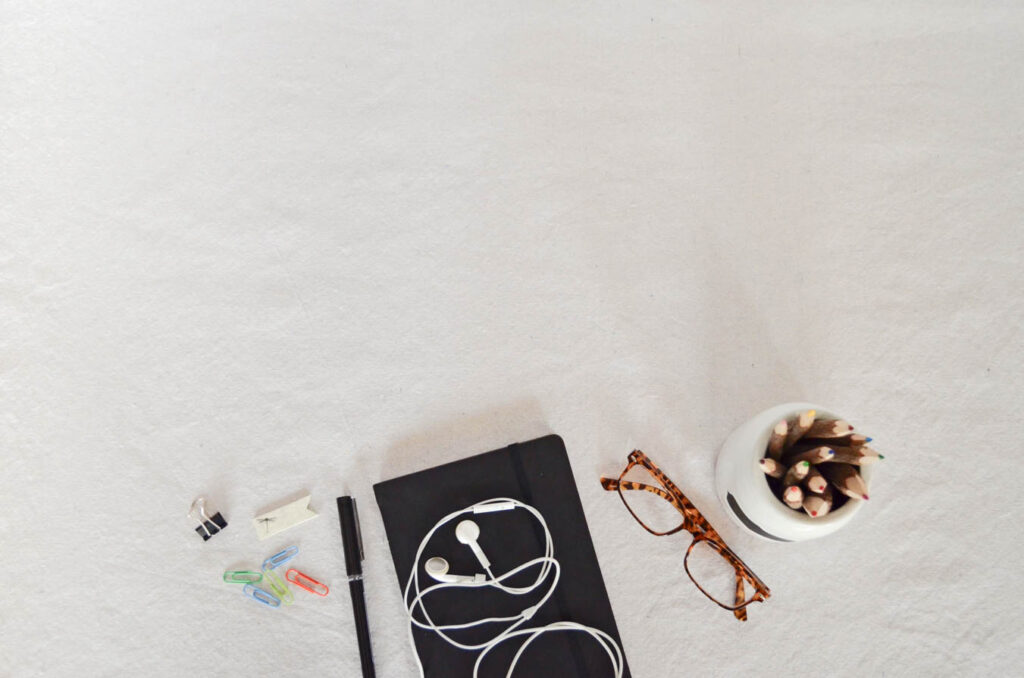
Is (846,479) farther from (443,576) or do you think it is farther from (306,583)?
(306,583)

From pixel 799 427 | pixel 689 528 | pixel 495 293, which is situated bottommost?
pixel 689 528

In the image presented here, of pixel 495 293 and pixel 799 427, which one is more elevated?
pixel 495 293

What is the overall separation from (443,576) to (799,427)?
353mm

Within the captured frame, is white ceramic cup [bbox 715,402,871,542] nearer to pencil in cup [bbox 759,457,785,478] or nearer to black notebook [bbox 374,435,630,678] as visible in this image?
pencil in cup [bbox 759,457,785,478]

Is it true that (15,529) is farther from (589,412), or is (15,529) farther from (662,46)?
(662,46)

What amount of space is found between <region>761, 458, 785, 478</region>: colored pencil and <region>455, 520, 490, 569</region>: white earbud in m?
0.27

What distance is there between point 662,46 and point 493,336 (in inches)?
16.7

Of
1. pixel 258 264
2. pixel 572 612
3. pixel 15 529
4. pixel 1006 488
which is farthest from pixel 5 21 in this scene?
pixel 1006 488

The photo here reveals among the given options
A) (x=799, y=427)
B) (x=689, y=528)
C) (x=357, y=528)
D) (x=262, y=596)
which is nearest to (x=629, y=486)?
(x=689, y=528)

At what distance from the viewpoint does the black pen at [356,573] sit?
0.61 meters

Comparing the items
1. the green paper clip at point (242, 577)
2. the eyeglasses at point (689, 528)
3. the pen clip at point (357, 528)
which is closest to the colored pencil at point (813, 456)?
the eyeglasses at point (689, 528)

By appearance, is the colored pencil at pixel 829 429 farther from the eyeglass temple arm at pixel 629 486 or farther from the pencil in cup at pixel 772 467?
the eyeglass temple arm at pixel 629 486

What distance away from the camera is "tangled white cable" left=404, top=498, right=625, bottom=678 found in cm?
60

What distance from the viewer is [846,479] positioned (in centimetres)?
51
